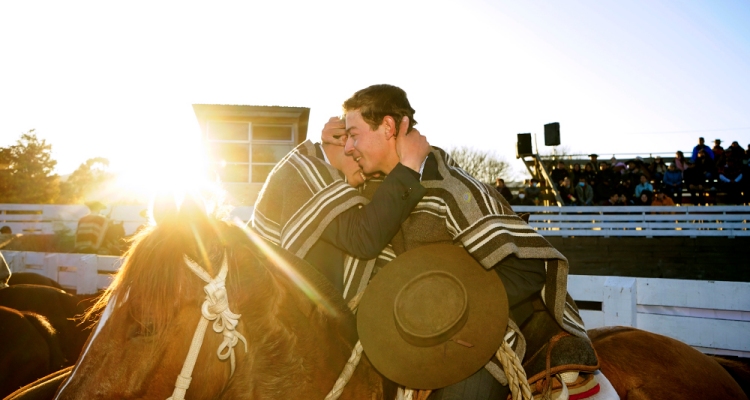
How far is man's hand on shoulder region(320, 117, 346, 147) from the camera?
2429mm

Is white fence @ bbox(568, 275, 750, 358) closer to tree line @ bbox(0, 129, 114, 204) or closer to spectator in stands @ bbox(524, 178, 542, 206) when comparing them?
spectator in stands @ bbox(524, 178, 542, 206)

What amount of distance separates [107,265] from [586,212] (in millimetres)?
16604

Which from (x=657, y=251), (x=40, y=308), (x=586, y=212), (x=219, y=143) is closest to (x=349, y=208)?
(x=40, y=308)

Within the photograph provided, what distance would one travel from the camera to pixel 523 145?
2398 centimetres

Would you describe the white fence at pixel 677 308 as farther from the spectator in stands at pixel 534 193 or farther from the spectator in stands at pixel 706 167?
the spectator in stands at pixel 534 193

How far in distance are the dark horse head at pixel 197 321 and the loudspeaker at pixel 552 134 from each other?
22597mm

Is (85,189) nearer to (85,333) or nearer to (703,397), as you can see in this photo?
(85,333)

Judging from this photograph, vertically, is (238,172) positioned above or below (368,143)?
above

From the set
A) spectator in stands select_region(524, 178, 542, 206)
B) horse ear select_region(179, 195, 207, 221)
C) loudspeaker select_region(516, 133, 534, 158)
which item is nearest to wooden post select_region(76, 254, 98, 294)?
horse ear select_region(179, 195, 207, 221)

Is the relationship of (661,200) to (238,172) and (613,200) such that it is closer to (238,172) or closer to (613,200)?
(613,200)

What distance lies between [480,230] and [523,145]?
76.2 feet

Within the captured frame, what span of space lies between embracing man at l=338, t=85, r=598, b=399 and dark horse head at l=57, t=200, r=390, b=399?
0.58 m

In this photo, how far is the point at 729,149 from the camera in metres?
16.6

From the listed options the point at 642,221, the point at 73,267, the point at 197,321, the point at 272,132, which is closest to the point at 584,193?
the point at 642,221
